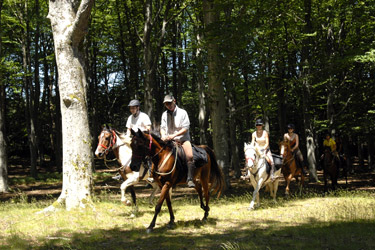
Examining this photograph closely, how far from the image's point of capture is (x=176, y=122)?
29.0ft

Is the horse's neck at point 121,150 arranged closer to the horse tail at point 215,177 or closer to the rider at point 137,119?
the rider at point 137,119

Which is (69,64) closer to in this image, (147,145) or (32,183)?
(147,145)

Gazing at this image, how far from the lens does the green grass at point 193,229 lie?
7012 mm

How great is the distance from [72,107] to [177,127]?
11.7 feet

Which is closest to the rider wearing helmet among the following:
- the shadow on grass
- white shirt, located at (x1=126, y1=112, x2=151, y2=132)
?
white shirt, located at (x1=126, y1=112, x2=151, y2=132)

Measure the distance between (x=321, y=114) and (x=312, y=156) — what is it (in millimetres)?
14743

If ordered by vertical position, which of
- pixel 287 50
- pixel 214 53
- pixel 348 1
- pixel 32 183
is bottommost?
pixel 32 183

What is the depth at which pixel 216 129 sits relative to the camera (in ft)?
55.5

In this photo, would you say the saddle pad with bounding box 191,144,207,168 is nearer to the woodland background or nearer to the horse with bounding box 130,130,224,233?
the horse with bounding box 130,130,224,233

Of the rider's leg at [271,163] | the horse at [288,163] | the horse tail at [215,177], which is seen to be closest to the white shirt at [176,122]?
the horse tail at [215,177]

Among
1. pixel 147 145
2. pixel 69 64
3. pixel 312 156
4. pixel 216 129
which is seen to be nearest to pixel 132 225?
pixel 147 145

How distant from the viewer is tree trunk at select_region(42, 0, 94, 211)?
421 inches

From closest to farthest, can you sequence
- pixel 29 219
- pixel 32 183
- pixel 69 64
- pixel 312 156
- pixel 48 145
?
1. pixel 29 219
2. pixel 69 64
3. pixel 312 156
4. pixel 32 183
5. pixel 48 145

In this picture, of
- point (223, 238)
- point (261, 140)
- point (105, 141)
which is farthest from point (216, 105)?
point (223, 238)
